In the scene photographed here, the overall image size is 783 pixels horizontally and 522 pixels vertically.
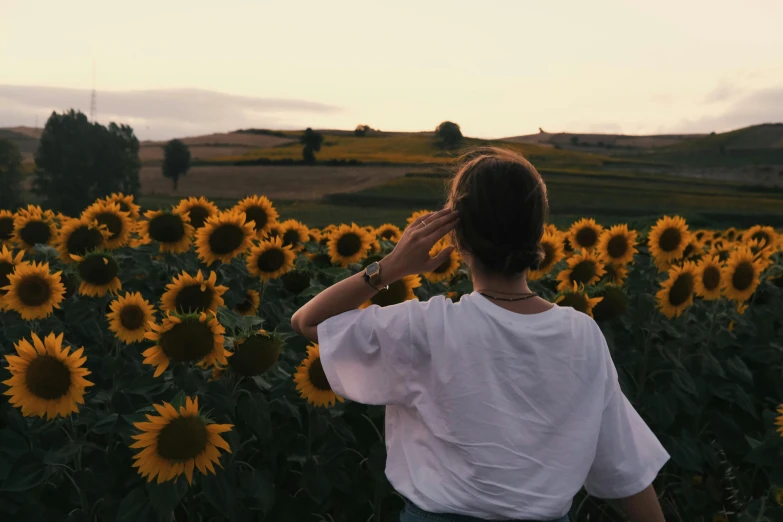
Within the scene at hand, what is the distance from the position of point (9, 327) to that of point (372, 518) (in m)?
2.33

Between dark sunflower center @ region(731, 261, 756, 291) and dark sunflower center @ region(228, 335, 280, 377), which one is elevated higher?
dark sunflower center @ region(731, 261, 756, 291)

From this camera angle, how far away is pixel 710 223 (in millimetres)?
39562

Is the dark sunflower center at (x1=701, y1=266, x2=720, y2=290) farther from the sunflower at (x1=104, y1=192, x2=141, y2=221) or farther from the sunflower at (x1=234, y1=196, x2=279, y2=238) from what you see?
the sunflower at (x1=104, y1=192, x2=141, y2=221)

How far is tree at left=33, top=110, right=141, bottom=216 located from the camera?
4881 centimetres

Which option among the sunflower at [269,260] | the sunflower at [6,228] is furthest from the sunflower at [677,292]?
the sunflower at [6,228]

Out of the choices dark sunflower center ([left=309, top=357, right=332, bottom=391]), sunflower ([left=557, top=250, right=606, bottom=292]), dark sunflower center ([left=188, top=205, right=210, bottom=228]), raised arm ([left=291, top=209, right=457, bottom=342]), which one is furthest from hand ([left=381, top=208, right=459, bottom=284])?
dark sunflower center ([left=188, top=205, right=210, bottom=228])

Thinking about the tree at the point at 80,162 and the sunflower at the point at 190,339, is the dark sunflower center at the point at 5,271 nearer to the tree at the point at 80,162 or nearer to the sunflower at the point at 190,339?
the sunflower at the point at 190,339

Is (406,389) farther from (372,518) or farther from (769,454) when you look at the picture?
(769,454)

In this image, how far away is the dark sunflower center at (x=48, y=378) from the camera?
3434 mm

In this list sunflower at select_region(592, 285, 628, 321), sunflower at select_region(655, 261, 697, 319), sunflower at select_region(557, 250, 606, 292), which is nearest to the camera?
sunflower at select_region(592, 285, 628, 321)

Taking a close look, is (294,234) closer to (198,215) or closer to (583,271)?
(198,215)

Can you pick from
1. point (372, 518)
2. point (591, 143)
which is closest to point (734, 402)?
point (372, 518)

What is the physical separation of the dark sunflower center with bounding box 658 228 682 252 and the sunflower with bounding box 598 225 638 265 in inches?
11.4

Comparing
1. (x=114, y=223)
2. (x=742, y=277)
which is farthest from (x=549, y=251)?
(x=114, y=223)
